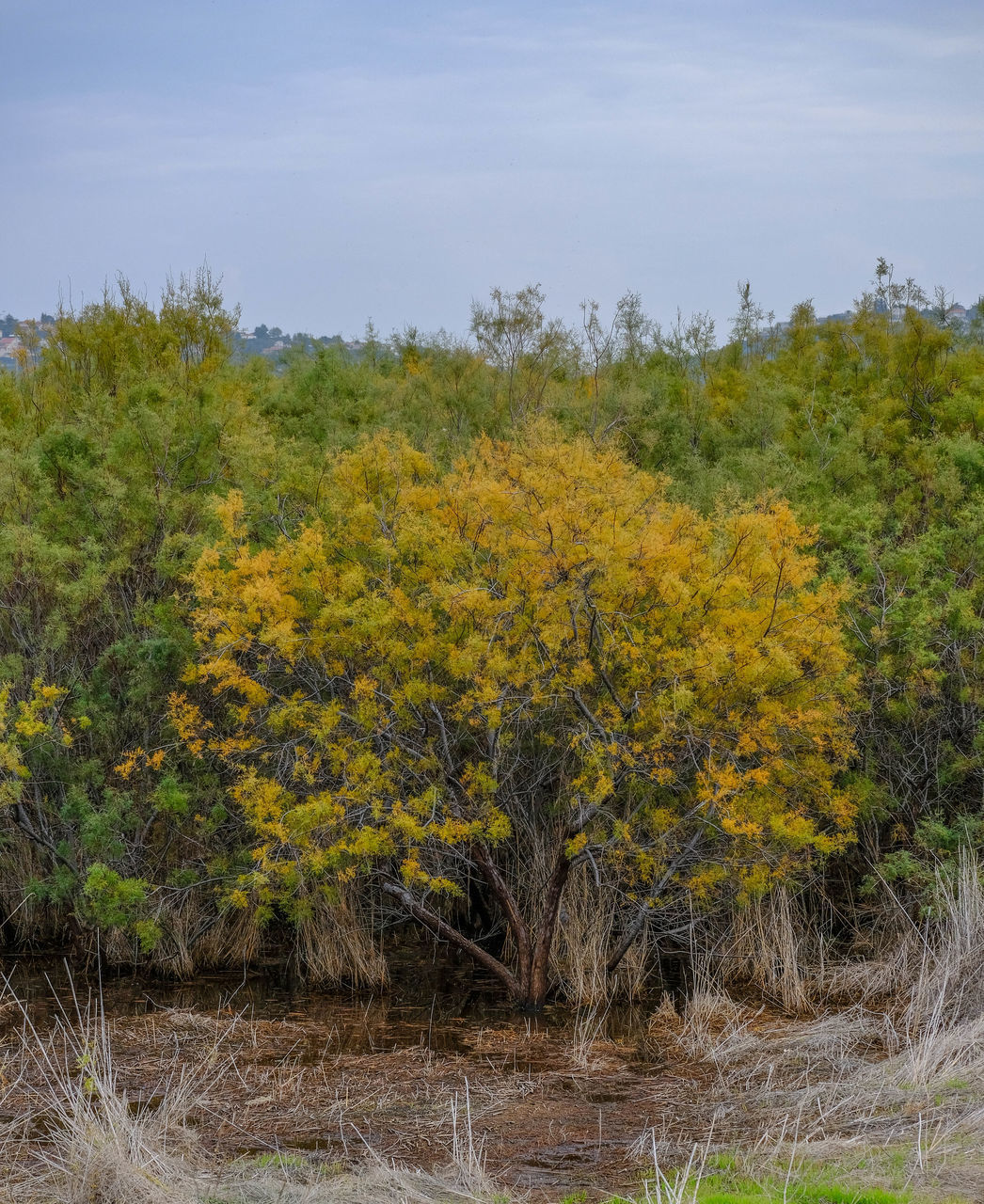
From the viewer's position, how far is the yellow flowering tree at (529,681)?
9.66m

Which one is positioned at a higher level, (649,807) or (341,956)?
(649,807)

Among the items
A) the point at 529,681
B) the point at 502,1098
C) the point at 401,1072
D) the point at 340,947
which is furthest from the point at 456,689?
the point at 502,1098

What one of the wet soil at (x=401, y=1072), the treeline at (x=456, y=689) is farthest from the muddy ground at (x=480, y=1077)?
the treeline at (x=456, y=689)

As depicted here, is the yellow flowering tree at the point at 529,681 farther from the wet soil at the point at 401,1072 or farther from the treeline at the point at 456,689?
the wet soil at the point at 401,1072

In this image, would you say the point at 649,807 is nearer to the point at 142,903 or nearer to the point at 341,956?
the point at 341,956

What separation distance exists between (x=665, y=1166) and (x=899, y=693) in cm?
645

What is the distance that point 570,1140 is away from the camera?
7707mm

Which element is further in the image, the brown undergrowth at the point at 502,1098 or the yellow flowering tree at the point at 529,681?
the yellow flowering tree at the point at 529,681

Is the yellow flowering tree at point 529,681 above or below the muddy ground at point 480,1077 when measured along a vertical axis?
above

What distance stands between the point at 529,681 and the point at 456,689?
1.20 m

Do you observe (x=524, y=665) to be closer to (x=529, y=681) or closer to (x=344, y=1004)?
(x=529, y=681)

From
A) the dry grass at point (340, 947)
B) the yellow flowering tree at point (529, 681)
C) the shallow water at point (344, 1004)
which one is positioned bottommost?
the shallow water at point (344, 1004)

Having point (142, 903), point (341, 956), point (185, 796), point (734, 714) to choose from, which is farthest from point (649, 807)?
point (142, 903)

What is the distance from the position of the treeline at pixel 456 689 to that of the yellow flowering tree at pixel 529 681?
Answer: 0.04 m
